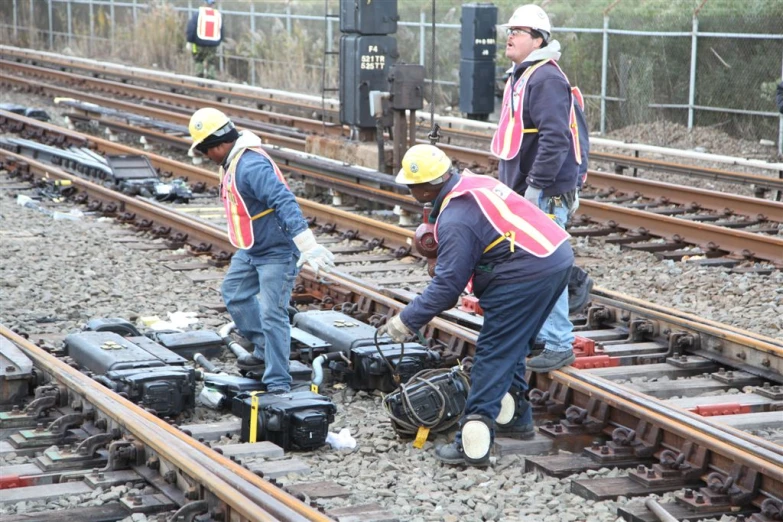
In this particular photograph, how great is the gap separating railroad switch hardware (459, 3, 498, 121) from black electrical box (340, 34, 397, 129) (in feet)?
20.2

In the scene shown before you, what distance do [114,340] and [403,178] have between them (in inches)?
102

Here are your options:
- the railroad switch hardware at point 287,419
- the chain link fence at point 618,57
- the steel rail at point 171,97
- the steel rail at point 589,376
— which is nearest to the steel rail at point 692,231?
the steel rail at point 589,376

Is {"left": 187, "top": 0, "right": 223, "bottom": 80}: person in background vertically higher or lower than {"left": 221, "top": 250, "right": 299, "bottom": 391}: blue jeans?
higher

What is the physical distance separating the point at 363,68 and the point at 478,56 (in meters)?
6.72

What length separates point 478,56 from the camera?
2198 centimetres

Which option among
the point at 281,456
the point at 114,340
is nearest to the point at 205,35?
the point at 114,340

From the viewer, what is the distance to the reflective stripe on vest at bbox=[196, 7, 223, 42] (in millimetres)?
26628

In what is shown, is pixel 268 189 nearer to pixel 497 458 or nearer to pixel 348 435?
pixel 348 435

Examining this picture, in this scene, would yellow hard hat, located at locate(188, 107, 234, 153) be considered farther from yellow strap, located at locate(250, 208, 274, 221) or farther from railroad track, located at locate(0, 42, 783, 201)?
railroad track, located at locate(0, 42, 783, 201)

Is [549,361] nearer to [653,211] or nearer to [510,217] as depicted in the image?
[510,217]

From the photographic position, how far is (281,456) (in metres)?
6.44

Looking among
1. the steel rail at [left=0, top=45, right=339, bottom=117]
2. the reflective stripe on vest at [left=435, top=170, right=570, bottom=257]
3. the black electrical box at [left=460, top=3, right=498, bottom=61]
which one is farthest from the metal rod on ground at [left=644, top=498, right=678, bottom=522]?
the black electrical box at [left=460, top=3, right=498, bottom=61]

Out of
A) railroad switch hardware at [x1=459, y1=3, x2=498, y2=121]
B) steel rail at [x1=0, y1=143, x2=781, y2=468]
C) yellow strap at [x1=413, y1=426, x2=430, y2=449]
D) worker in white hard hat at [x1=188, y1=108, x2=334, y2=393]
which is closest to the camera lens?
yellow strap at [x1=413, y1=426, x2=430, y2=449]

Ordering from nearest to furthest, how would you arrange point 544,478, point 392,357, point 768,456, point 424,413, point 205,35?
point 768,456
point 544,478
point 424,413
point 392,357
point 205,35
